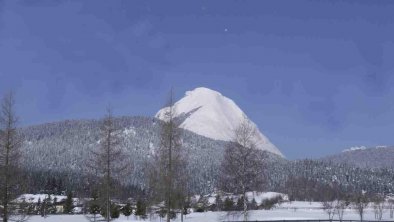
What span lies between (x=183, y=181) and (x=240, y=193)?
4807mm

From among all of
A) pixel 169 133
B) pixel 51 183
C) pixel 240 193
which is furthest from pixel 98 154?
pixel 51 183

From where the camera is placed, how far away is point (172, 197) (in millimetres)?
44438

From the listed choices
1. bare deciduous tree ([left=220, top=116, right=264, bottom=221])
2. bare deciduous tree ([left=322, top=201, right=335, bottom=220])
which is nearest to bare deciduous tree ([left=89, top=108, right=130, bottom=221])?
bare deciduous tree ([left=220, top=116, right=264, bottom=221])

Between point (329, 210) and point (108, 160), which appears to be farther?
point (329, 210)

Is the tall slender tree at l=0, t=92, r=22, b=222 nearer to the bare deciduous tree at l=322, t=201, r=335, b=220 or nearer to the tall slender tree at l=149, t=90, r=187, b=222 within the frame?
the tall slender tree at l=149, t=90, r=187, b=222

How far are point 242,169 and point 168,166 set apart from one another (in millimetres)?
6067

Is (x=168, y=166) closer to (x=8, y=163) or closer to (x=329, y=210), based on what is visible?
(x=8, y=163)

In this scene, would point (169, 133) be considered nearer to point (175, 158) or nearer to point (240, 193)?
point (175, 158)

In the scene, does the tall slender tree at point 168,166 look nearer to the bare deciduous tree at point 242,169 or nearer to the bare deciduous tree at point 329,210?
the bare deciduous tree at point 242,169

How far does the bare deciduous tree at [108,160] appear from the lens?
4366 cm

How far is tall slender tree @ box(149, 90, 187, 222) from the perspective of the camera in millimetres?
43750

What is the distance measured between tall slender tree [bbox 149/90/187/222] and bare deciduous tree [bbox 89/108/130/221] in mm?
2577

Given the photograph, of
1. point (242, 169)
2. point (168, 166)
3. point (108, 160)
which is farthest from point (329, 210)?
point (108, 160)

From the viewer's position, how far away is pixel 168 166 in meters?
44.2
